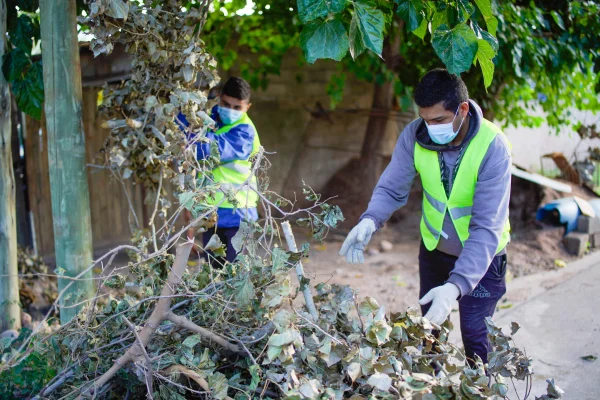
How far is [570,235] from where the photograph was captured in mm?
6590

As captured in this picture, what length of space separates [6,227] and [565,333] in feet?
12.4

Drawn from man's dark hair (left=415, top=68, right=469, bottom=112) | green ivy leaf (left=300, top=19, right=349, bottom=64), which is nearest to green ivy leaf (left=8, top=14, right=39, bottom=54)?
green ivy leaf (left=300, top=19, right=349, bottom=64)

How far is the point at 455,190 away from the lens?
266 centimetres

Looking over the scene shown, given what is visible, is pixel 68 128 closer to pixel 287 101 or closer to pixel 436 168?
pixel 436 168

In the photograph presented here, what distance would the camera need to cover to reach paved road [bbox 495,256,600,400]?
3451 millimetres

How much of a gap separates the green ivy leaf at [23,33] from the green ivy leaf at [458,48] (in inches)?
95.4

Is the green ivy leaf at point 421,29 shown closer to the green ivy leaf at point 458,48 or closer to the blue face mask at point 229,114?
the green ivy leaf at point 458,48

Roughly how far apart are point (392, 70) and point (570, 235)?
2.71 m

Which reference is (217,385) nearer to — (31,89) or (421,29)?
(421,29)

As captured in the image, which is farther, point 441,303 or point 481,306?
point 481,306

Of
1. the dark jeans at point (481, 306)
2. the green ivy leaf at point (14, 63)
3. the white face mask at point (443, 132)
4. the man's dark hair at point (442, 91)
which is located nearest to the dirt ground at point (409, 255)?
the dark jeans at point (481, 306)

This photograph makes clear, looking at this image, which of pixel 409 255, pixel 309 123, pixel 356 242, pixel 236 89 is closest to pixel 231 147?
pixel 236 89

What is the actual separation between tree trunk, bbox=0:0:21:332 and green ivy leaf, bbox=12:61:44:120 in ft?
0.26

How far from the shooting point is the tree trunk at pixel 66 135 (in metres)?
3.02
